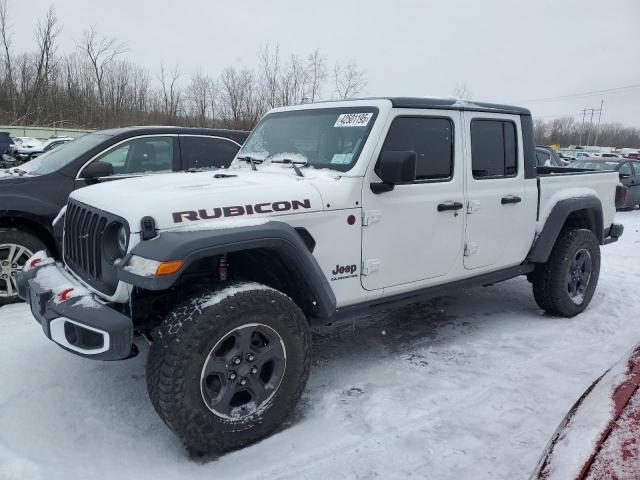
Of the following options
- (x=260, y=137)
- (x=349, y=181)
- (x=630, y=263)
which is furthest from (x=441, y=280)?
(x=630, y=263)

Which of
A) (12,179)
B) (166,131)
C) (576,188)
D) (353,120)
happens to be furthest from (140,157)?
(576,188)

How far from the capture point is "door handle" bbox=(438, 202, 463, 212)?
3.72 meters

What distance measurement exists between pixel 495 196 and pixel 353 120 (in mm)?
1421

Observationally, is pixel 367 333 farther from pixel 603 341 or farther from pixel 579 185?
pixel 579 185

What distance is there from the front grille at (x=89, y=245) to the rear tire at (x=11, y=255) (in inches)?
67.6

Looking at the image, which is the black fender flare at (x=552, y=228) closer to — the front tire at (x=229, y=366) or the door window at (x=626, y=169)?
the front tire at (x=229, y=366)

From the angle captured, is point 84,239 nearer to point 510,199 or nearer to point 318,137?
point 318,137

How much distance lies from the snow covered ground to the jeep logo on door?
80 cm

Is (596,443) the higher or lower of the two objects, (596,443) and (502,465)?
the higher

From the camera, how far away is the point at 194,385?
2.54 meters

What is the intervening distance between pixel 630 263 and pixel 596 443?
6.59 meters

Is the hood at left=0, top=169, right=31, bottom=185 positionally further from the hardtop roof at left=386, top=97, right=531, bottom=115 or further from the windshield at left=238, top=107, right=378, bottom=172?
the hardtop roof at left=386, top=97, right=531, bottom=115

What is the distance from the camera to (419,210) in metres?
3.59

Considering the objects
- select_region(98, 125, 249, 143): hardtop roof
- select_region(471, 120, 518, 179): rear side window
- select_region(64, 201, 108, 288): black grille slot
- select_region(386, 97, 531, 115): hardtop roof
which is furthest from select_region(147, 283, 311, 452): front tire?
select_region(98, 125, 249, 143): hardtop roof
